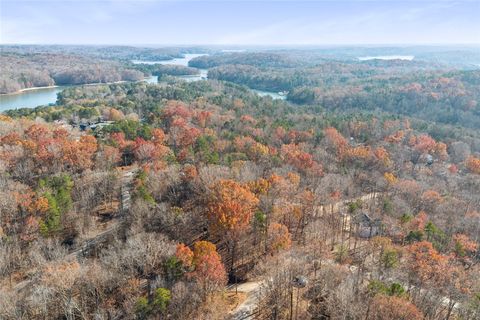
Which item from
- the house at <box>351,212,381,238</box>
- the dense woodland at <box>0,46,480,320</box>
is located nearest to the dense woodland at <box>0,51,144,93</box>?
the dense woodland at <box>0,46,480,320</box>

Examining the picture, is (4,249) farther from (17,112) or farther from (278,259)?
(17,112)

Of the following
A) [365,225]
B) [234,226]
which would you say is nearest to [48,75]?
[234,226]

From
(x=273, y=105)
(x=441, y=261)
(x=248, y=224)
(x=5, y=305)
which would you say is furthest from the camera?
(x=273, y=105)

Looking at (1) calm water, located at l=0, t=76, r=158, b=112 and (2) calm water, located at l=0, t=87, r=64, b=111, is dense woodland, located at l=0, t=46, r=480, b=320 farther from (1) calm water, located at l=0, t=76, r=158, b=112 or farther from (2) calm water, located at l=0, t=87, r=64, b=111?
(2) calm water, located at l=0, t=87, r=64, b=111

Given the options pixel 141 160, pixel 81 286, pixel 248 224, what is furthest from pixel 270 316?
pixel 141 160

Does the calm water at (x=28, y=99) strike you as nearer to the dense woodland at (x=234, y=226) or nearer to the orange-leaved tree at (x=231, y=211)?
the dense woodland at (x=234, y=226)

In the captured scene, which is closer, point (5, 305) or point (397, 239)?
point (5, 305)
